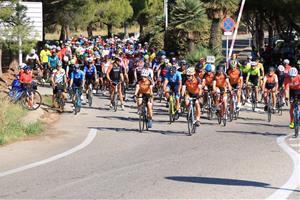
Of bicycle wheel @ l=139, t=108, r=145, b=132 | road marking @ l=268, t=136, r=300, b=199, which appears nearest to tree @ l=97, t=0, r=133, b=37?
bicycle wheel @ l=139, t=108, r=145, b=132

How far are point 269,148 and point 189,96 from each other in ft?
12.0

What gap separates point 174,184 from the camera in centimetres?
963

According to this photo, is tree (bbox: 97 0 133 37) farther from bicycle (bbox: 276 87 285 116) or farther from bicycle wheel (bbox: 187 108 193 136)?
bicycle wheel (bbox: 187 108 193 136)

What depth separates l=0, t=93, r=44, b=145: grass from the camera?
14.9m

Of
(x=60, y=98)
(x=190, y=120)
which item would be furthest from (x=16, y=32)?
(x=190, y=120)

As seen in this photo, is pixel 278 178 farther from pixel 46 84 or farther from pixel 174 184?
pixel 46 84

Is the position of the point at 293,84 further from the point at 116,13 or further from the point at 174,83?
the point at 116,13

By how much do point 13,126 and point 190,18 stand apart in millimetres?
15453

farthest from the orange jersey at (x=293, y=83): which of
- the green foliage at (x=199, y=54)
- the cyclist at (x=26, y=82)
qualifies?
the green foliage at (x=199, y=54)

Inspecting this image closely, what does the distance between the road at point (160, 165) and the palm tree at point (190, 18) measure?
11.8 meters

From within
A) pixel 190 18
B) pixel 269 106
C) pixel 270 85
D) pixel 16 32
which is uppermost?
pixel 190 18

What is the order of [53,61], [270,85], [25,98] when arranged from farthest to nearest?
[53,61] → [25,98] → [270,85]

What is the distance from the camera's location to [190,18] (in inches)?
1161

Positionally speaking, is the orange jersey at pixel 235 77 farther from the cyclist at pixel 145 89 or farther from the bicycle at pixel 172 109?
the cyclist at pixel 145 89
